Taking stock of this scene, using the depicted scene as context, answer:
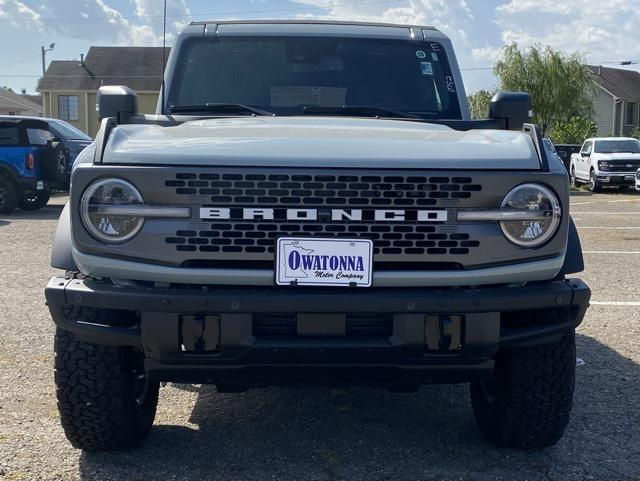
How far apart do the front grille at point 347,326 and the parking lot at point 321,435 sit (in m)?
0.70

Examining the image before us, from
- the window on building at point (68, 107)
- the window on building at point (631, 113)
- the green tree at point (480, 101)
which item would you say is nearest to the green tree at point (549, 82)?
the green tree at point (480, 101)

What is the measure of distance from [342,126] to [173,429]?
5.38 ft

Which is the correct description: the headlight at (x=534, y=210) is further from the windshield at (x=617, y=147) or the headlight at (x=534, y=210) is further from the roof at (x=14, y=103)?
the roof at (x=14, y=103)

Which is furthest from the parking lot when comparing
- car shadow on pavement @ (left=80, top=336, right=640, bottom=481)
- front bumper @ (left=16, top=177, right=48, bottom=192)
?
front bumper @ (left=16, top=177, right=48, bottom=192)

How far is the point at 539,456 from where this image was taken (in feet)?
12.2

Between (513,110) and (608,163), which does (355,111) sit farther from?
(608,163)

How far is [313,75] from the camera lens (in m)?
4.82

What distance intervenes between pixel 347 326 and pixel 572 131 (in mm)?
33945

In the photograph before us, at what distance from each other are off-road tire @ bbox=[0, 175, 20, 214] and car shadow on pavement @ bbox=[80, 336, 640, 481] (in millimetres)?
11664

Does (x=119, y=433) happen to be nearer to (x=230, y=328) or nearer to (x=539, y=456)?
Answer: (x=230, y=328)

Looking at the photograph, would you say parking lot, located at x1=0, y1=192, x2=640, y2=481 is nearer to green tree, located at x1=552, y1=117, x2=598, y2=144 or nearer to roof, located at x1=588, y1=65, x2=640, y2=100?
green tree, located at x1=552, y1=117, x2=598, y2=144

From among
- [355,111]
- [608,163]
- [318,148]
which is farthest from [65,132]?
[608,163]

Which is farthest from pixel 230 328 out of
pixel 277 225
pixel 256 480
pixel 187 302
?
pixel 256 480

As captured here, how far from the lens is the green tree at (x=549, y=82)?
38344mm
